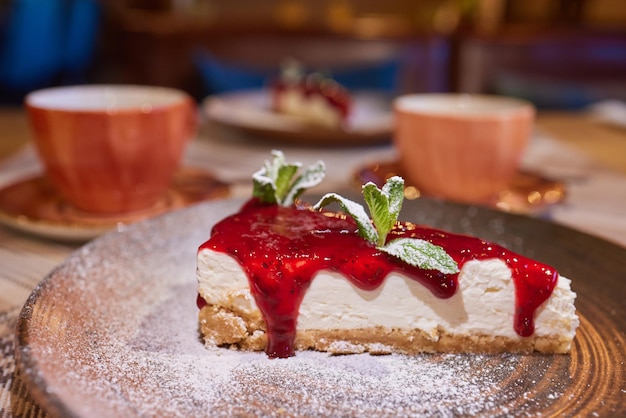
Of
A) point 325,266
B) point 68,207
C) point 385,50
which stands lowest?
point 385,50

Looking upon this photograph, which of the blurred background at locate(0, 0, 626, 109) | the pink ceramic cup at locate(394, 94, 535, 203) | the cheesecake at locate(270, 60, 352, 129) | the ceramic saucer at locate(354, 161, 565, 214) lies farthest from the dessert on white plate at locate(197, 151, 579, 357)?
the blurred background at locate(0, 0, 626, 109)

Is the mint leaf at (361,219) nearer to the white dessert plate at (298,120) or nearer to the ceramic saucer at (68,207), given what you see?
the ceramic saucer at (68,207)

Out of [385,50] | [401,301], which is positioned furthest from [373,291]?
[385,50]

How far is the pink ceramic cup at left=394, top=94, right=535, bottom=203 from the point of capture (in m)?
1.34

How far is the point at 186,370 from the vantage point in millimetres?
784

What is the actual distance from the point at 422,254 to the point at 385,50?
4118 millimetres

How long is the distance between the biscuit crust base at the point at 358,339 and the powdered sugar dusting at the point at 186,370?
21 millimetres

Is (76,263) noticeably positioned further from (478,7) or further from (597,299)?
(478,7)

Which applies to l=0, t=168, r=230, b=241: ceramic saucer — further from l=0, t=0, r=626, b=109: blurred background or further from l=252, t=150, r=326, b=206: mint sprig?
l=0, t=0, r=626, b=109: blurred background

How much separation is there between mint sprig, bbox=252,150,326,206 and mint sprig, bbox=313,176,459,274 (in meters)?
0.13

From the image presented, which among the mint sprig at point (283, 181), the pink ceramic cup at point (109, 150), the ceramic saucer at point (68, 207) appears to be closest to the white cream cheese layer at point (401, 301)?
the mint sprig at point (283, 181)

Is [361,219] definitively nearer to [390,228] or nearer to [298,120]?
[390,228]

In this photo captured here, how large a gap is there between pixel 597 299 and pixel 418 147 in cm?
59

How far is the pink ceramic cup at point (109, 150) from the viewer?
1.19m
